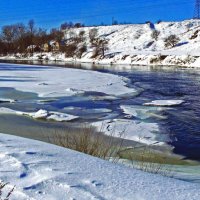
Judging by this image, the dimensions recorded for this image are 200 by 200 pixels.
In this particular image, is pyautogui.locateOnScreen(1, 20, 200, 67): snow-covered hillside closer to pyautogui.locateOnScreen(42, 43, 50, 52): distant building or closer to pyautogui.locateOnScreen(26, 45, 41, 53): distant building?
pyautogui.locateOnScreen(26, 45, 41, 53): distant building

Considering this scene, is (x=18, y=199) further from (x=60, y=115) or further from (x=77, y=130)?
(x=60, y=115)

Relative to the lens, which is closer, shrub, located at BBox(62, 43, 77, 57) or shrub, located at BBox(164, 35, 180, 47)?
shrub, located at BBox(164, 35, 180, 47)

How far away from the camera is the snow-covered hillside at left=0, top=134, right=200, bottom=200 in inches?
136

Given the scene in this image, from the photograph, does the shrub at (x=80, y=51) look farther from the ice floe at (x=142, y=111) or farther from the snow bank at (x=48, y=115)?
the snow bank at (x=48, y=115)

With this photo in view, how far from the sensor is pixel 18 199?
3336 mm

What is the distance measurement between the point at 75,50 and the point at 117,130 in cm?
7899

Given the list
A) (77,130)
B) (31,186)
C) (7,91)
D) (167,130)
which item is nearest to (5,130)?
(77,130)

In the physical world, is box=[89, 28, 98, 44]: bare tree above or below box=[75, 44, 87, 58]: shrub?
above

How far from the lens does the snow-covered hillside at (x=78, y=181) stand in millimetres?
3461

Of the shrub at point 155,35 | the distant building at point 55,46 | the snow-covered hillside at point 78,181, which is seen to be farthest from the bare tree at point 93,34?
the snow-covered hillside at point 78,181

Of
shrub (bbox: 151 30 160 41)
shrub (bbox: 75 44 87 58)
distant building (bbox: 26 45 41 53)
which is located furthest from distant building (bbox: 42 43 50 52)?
shrub (bbox: 151 30 160 41)

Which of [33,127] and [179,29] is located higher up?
[179,29]

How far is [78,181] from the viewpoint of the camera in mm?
3779

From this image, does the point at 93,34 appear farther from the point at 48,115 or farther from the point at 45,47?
the point at 48,115
